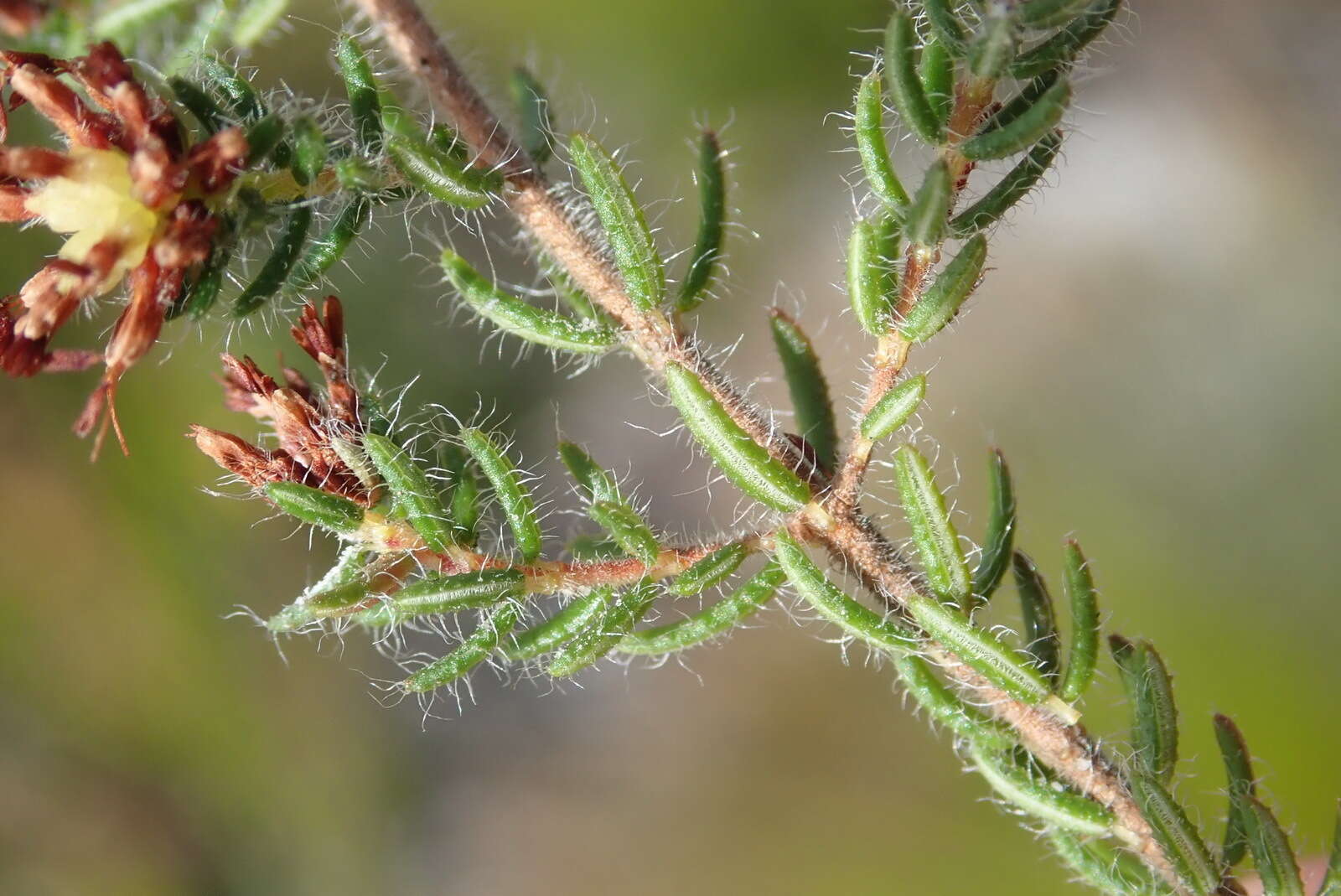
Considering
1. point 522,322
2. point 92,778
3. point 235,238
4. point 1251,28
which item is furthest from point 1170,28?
point 92,778

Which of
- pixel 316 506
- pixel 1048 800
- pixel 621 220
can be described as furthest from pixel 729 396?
pixel 1048 800

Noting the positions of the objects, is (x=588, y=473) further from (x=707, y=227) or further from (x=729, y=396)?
(x=707, y=227)

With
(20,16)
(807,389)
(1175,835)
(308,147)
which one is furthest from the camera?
(807,389)

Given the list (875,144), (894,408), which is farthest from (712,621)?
(875,144)

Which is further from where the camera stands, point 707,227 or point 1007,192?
point 707,227

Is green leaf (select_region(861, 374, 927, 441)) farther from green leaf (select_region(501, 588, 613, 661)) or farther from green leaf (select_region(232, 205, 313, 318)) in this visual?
green leaf (select_region(232, 205, 313, 318))

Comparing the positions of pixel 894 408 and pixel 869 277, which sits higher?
pixel 869 277

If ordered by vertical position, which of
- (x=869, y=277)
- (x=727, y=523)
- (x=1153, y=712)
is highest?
(x=869, y=277)

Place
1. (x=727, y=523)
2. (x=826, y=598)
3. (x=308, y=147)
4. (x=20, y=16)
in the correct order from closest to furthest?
(x=20, y=16), (x=308, y=147), (x=826, y=598), (x=727, y=523)
